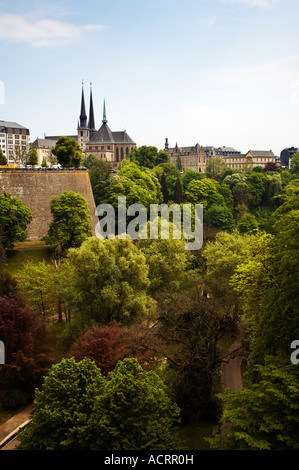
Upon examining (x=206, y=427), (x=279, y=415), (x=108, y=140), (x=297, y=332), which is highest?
(x=108, y=140)

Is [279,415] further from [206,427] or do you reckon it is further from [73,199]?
[73,199]

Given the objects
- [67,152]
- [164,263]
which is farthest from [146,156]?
[164,263]

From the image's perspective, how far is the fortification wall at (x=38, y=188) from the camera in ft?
130

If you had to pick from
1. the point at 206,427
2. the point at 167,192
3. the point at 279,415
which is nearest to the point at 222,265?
the point at 206,427

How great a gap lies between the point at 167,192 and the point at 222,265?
38.2 m

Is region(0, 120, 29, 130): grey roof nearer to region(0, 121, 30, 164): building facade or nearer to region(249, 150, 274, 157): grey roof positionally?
region(0, 121, 30, 164): building facade

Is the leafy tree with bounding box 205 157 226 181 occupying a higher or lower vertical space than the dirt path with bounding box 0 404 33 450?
higher

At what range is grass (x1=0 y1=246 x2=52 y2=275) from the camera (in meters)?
32.3

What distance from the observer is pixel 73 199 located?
34719 mm

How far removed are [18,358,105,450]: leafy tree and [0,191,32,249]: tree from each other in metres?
21.6

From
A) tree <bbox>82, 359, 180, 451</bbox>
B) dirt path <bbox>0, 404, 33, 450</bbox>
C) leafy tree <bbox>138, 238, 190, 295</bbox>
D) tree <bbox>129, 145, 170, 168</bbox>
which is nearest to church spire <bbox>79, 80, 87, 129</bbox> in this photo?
tree <bbox>129, 145, 170, 168</bbox>
